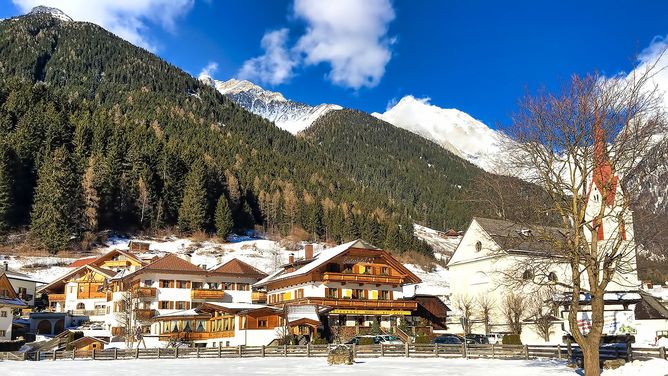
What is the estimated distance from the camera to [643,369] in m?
25.7

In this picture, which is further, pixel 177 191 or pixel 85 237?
pixel 177 191

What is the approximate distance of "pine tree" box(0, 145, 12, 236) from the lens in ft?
309

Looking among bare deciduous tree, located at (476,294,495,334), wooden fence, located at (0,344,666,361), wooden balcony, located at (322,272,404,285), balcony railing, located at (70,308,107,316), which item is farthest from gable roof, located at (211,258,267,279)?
wooden fence, located at (0,344,666,361)

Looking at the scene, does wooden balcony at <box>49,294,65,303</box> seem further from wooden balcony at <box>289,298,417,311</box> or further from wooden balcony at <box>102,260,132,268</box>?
wooden balcony at <box>289,298,417,311</box>

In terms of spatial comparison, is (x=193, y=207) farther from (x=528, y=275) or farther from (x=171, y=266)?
(x=528, y=275)

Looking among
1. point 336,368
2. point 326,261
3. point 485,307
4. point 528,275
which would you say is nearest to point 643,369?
point 528,275

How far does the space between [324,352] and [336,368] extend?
387 inches

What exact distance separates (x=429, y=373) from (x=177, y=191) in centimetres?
10295

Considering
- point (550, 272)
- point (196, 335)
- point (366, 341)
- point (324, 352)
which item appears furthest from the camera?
point (196, 335)

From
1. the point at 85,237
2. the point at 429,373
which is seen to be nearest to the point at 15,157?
the point at 85,237

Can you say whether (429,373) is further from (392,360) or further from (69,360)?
(69,360)

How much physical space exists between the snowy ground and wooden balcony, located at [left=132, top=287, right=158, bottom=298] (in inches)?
1139

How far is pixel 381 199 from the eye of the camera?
198 m

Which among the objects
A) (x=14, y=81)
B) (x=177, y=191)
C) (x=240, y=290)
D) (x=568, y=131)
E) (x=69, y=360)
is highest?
(x=14, y=81)
